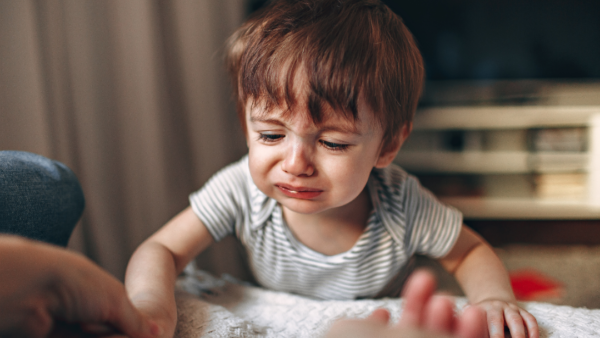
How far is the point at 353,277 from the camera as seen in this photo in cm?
73

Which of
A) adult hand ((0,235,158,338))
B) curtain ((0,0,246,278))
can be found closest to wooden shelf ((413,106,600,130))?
curtain ((0,0,246,278))

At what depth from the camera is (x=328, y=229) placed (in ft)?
2.38

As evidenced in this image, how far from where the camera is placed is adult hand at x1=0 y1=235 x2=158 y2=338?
0.85 feet

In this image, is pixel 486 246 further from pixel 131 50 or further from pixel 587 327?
pixel 131 50

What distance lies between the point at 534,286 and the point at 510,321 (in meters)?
0.76

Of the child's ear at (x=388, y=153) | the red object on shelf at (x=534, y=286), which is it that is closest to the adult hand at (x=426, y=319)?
the child's ear at (x=388, y=153)

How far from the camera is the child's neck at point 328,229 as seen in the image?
2.37ft

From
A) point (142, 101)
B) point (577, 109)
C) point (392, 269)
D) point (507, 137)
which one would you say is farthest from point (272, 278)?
point (577, 109)

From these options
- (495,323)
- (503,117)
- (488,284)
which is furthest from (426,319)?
(503,117)

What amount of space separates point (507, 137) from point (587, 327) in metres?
1.30

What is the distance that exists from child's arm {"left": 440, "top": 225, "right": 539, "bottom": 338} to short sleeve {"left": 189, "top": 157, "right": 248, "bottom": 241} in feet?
1.32

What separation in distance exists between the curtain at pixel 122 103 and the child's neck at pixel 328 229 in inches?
22.9

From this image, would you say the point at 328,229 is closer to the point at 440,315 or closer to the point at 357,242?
the point at 357,242

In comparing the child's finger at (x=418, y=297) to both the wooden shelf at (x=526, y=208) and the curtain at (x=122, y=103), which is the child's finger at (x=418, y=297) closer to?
the curtain at (x=122, y=103)
